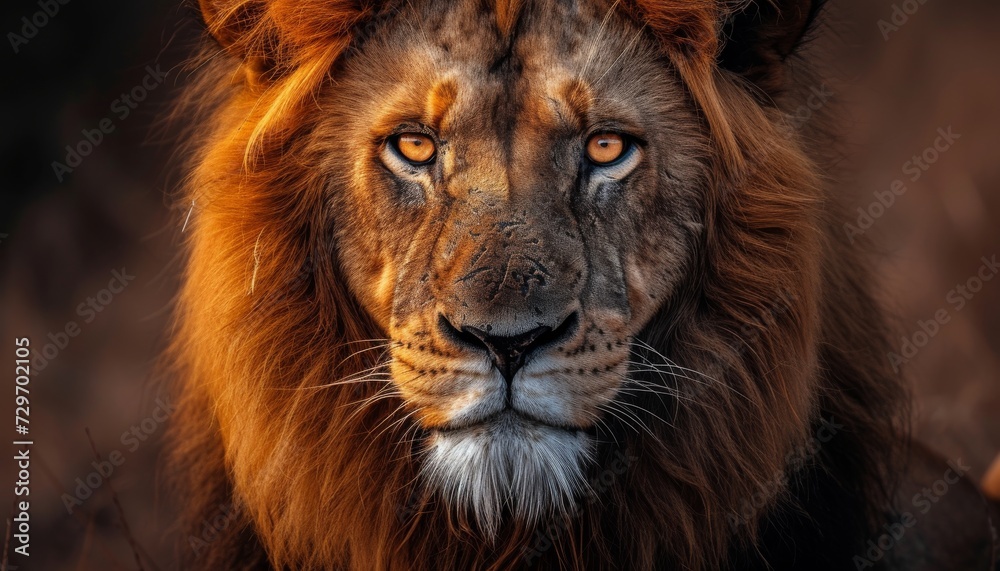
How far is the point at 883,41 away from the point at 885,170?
1.11 metres

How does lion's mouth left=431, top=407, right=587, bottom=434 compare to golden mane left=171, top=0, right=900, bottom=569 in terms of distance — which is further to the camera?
golden mane left=171, top=0, right=900, bottom=569

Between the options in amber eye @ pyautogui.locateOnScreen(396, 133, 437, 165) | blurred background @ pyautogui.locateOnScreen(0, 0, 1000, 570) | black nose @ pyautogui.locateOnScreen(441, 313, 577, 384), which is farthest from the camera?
blurred background @ pyautogui.locateOnScreen(0, 0, 1000, 570)

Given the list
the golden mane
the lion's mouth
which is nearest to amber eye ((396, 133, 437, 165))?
the golden mane

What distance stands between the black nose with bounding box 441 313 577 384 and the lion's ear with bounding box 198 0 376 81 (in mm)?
930

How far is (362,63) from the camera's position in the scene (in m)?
2.67

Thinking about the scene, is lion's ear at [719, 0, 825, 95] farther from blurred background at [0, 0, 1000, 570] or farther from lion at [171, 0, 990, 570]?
blurred background at [0, 0, 1000, 570]

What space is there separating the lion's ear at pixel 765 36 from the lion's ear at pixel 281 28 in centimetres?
94

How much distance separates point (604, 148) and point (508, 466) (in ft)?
2.67

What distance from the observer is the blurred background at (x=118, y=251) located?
5.75 meters

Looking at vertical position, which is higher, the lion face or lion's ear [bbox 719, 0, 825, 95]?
lion's ear [bbox 719, 0, 825, 95]

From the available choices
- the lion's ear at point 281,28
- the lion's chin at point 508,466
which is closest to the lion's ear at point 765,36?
the lion's ear at point 281,28

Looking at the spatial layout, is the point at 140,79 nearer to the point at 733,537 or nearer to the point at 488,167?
the point at 488,167

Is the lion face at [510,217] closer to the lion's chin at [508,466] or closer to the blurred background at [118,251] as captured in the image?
the lion's chin at [508,466]

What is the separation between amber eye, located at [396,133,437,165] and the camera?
254cm
